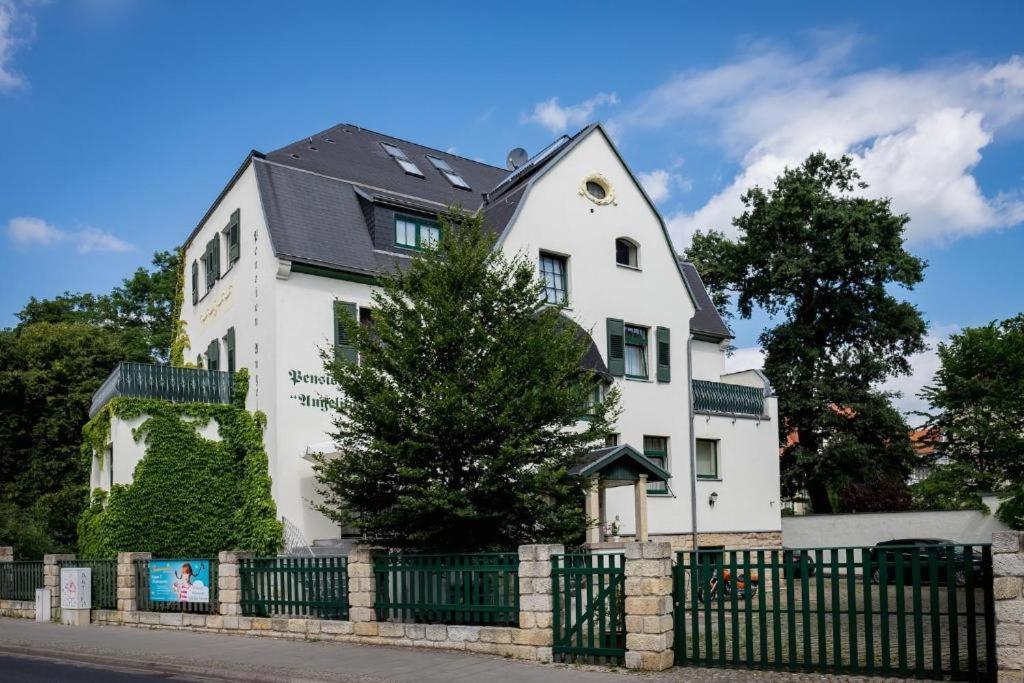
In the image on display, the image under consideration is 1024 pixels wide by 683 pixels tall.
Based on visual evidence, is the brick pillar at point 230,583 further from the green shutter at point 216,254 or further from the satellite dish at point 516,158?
the satellite dish at point 516,158

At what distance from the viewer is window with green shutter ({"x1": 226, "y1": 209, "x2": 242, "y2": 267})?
25797mm

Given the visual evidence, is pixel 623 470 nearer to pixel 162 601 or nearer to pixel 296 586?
pixel 296 586

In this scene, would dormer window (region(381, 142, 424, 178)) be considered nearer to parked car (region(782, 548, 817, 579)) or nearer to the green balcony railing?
the green balcony railing

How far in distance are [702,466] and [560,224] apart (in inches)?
341

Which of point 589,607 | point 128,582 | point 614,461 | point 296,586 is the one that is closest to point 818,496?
point 614,461

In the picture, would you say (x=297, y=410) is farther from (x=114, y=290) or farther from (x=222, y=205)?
(x=114, y=290)

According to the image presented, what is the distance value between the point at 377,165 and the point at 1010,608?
23010 millimetres

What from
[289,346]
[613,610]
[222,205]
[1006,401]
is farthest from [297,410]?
[1006,401]

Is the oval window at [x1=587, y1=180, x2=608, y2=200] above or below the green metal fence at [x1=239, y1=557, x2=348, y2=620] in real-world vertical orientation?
above

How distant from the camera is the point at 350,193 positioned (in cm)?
2611

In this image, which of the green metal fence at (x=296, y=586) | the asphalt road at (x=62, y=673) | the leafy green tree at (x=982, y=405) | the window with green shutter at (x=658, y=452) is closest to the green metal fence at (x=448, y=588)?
the green metal fence at (x=296, y=586)

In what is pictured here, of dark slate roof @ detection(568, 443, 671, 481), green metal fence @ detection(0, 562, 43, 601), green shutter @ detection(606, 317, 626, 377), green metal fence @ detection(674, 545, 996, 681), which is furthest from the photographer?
green shutter @ detection(606, 317, 626, 377)

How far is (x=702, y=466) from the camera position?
29750mm

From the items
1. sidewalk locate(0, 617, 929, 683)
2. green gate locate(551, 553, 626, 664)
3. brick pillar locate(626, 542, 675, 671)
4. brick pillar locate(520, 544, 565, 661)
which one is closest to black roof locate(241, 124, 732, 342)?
sidewalk locate(0, 617, 929, 683)
